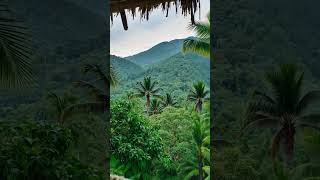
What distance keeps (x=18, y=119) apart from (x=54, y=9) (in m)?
0.88

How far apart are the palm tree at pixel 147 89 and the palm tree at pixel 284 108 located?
2391 centimetres

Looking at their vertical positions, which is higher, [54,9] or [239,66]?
[54,9]

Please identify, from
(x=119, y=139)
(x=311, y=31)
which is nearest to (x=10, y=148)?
(x=311, y=31)

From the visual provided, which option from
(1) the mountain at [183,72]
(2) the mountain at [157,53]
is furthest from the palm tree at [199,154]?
(2) the mountain at [157,53]

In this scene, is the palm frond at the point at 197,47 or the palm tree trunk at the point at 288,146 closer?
the palm tree trunk at the point at 288,146

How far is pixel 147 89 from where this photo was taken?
28.3m

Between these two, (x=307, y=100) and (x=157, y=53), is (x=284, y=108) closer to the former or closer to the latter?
(x=307, y=100)

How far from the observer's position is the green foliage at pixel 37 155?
6.14 feet

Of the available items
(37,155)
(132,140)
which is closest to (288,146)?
(37,155)

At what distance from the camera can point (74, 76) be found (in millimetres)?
3818

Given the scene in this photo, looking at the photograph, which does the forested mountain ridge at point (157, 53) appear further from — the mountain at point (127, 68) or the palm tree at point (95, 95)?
the palm tree at point (95, 95)

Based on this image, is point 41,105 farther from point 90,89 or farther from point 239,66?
point 239,66

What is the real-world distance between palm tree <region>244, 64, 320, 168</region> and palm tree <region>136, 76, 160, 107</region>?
23.9m

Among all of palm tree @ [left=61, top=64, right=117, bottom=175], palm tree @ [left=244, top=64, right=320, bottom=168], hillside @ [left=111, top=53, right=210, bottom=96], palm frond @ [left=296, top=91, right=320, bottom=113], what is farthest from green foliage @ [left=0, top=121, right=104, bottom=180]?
hillside @ [left=111, top=53, right=210, bottom=96]
